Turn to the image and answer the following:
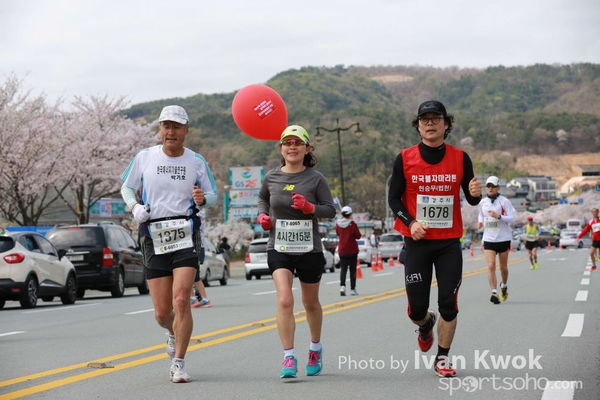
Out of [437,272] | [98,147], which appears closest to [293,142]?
[437,272]

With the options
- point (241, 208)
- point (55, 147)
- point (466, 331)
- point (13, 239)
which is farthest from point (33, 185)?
point (241, 208)

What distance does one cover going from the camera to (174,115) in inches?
303

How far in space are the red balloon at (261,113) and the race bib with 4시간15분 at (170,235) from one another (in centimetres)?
294

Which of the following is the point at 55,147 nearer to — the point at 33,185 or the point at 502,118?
the point at 33,185

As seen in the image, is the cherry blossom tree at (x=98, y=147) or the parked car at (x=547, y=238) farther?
the parked car at (x=547, y=238)

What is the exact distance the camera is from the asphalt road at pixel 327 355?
22.7 ft

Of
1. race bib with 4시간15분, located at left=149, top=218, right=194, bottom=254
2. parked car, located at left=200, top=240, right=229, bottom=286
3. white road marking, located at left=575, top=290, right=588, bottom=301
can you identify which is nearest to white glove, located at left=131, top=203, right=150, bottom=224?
race bib with 4시간15분, located at left=149, top=218, right=194, bottom=254

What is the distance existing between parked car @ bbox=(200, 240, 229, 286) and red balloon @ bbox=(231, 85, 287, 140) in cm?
1617

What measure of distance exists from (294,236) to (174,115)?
1.36 meters

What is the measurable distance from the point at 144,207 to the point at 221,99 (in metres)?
150

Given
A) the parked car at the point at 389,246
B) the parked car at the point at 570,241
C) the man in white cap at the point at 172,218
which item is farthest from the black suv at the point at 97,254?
the parked car at the point at 570,241

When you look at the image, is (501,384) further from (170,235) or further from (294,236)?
(170,235)

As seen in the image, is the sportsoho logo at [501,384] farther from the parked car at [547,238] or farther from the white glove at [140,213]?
the parked car at [547,238]

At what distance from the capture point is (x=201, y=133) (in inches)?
4970
